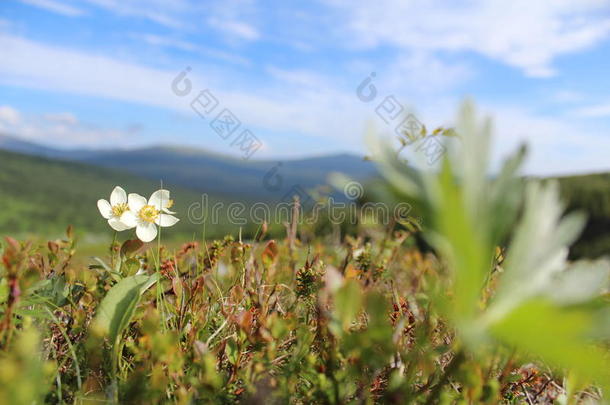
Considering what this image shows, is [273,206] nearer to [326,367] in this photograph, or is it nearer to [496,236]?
[326,367]

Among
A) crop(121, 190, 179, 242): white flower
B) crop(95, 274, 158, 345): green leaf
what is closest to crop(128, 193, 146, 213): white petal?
crop(121, 190, 179, 242): white flower

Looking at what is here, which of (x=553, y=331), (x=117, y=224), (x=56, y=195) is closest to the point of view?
(x=553, y=331)

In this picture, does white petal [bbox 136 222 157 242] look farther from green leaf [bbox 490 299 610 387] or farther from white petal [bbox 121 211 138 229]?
green leaf [bbox 490 299 610 387]

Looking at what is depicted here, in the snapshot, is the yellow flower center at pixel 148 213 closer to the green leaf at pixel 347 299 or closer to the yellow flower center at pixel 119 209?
the yellow flower center at pixel 119 209

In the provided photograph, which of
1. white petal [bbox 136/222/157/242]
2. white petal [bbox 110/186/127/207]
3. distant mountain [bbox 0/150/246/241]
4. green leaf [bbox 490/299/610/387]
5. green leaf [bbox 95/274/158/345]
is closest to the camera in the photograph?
green leaf [bbox 490/299/610/387]

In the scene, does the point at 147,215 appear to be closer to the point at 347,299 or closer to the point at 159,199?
the point at 159,199

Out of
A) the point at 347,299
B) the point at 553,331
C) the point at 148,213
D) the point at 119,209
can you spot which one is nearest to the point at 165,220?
the point at 148,213

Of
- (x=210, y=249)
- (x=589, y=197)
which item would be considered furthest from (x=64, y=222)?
(x=210, y=249)
